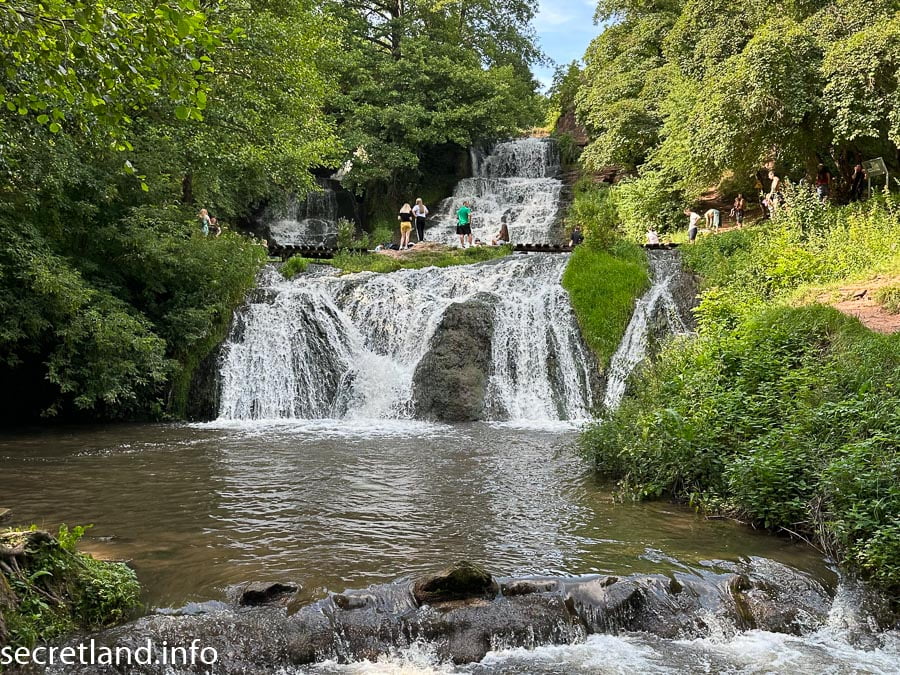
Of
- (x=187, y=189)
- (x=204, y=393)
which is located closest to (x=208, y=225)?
(x=187, y=189)

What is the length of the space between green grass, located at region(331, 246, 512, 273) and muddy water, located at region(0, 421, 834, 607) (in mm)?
8897

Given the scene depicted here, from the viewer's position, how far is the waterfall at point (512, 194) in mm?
28078

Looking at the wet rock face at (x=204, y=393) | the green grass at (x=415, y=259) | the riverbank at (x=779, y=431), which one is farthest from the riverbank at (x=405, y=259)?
the riverbank at (x=779, y=431)

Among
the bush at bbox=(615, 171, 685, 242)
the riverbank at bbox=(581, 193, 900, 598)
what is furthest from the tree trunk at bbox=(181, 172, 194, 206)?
the bush at bbox=(615, 171, 685, 242)

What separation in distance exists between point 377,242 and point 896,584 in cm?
2326

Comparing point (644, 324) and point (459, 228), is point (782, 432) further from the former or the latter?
point (459, 228)

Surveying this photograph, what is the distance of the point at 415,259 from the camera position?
68.2 feet

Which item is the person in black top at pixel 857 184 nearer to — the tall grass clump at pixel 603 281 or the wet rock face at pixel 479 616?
the tall grass clump at pixel 603 281

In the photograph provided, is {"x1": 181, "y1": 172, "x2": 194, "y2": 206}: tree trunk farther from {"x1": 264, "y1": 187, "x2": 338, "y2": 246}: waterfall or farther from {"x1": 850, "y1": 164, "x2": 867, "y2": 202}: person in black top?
{"x1": 850, "y1": 164, "x2": 867, "y2": 202}: person in black top

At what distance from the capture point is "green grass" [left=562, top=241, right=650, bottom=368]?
15.8 m

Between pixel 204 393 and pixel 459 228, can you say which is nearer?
pixel 204 393

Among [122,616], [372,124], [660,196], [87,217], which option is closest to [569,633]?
[122,616]

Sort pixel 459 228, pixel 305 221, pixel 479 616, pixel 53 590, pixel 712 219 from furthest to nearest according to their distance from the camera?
pixel 305 221 → pixel 712 219 → pixel 459 228 → pixel 479 616 → pixel 53 590

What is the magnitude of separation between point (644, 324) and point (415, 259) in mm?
7448
